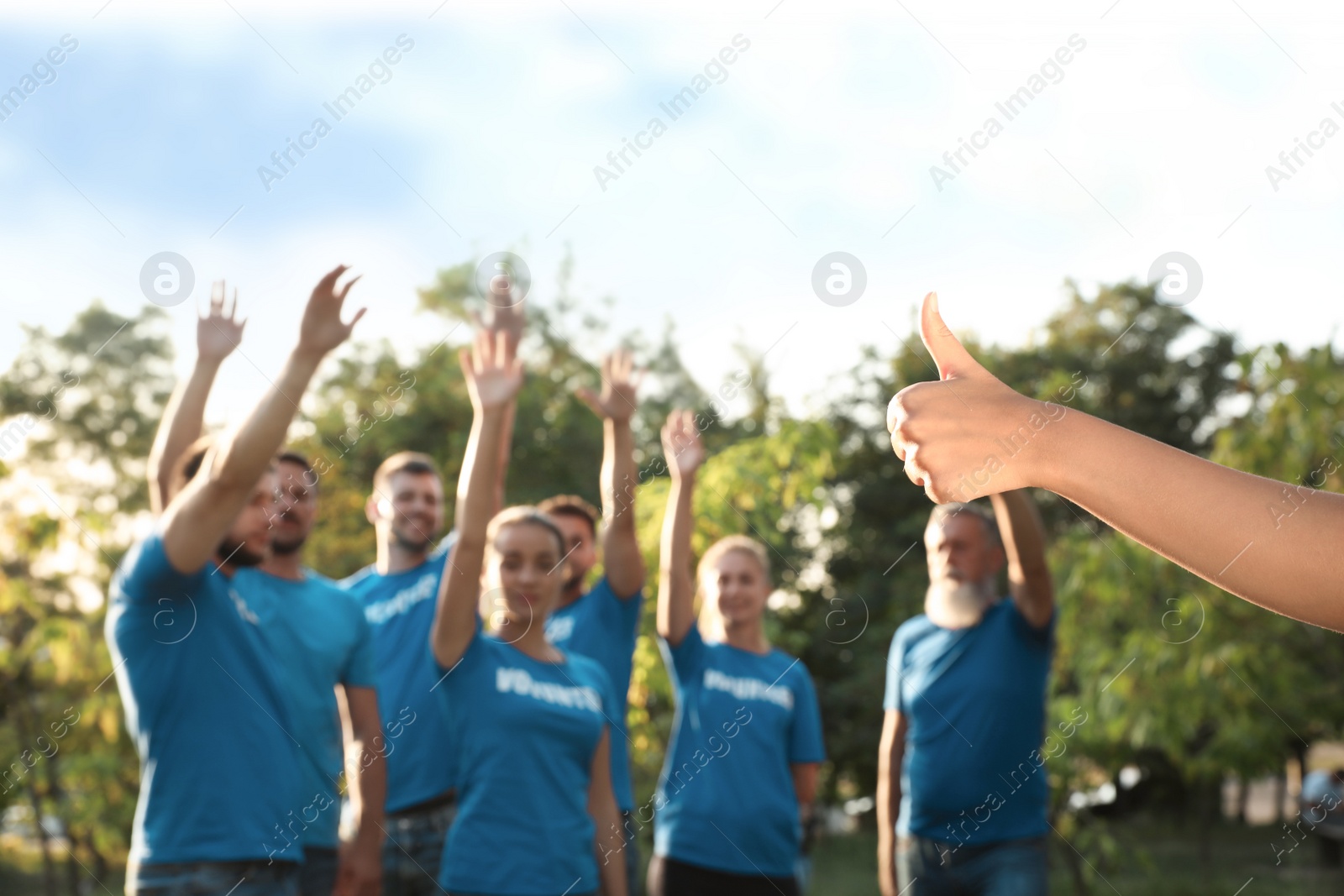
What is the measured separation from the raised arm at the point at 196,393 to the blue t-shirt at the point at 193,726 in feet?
3.27

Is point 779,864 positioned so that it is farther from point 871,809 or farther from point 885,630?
point 871,809

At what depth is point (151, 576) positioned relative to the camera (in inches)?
109

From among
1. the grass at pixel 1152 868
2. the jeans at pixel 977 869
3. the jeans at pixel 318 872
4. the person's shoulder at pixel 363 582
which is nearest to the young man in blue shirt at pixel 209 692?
the jeans at pixel 318 872

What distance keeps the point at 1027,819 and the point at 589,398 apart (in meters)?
2.16

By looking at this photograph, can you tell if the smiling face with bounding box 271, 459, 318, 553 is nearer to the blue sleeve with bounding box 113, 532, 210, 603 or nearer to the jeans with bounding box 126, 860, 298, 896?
the blue sleeve with bounding box 113, 532, 210, 603

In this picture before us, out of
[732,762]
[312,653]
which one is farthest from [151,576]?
[732,762]

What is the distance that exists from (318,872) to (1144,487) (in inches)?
121

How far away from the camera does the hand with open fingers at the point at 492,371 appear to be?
3771 millimetres

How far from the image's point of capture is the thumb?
1.31 meters

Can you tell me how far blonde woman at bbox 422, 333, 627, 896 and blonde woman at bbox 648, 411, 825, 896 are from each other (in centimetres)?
66

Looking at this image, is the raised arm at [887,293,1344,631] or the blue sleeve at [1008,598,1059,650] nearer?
the raised arm at [887,293,1344,631]

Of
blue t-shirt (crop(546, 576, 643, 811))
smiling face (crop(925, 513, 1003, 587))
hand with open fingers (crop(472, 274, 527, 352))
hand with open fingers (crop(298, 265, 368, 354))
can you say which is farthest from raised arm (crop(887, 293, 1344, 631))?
blue t-shirt (crop(546, 576, 643, 811))

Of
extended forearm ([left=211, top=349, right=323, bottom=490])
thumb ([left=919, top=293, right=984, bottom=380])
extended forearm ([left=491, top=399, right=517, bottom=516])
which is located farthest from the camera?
extended forearm ([left=491, top=399, right=517, bottom=516])

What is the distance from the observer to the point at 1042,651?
13.8 ft
